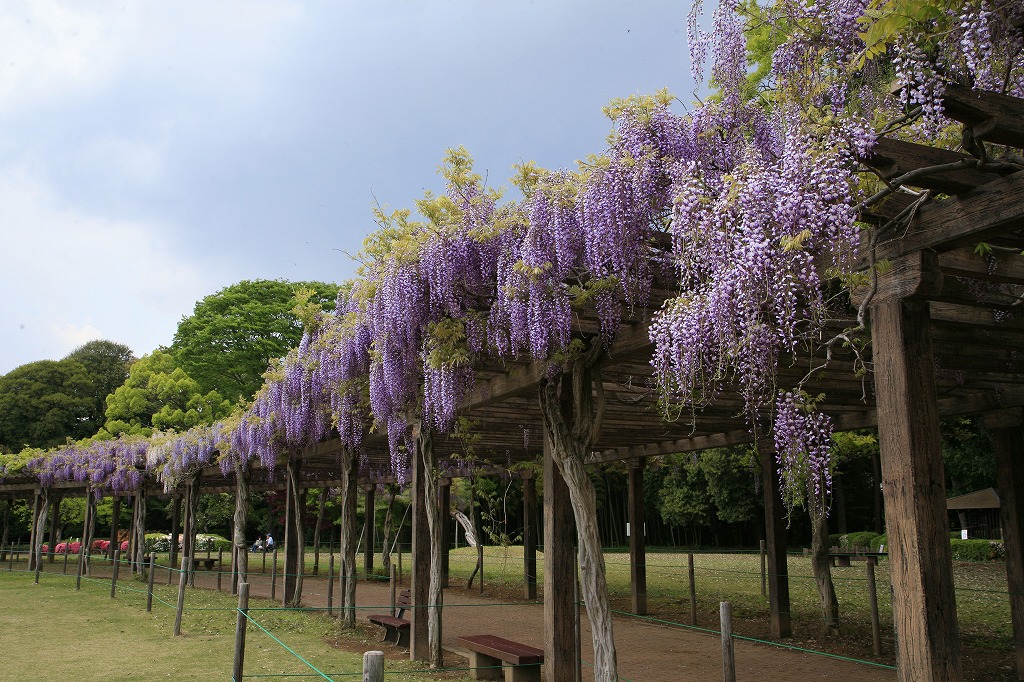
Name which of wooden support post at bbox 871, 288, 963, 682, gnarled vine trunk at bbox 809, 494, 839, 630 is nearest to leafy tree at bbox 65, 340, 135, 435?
gnarled vine trunk at bbox 809, 494, 839, 630

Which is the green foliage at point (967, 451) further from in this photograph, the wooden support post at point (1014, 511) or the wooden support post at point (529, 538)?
the wooden support post at point (529, 538)

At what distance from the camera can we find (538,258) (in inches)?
199

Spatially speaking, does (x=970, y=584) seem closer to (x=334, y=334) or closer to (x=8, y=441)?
(x=334, y=334)

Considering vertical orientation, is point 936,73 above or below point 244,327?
below

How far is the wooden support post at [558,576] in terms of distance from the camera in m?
5.87

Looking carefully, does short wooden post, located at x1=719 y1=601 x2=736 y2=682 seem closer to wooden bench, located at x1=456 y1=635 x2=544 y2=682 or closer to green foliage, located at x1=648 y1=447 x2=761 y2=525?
wooden bench, located at x1=456 y1=635 x2=544 y2=682

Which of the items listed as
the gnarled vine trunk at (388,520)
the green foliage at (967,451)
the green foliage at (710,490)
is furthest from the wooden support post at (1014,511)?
the gnarled vine trunk at (388,520)

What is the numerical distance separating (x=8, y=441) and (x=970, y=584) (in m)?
34.1

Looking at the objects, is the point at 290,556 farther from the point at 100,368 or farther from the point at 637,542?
the point at 100,368

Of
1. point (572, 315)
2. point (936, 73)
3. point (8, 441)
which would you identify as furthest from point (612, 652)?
point (8, 441)

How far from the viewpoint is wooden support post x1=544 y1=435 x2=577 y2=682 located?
587 cm

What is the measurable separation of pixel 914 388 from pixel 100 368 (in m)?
38.9

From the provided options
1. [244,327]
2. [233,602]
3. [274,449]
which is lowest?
[233,602]

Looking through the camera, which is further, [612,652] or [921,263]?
[612,652]
